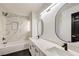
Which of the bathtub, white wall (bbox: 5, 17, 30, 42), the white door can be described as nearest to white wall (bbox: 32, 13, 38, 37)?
white wall (bbox: 5, 17, 30, 42)

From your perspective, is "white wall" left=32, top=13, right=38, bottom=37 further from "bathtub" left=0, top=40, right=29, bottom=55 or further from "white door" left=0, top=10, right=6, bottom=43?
"white door" left=0, top=10, right=6, bottom=43

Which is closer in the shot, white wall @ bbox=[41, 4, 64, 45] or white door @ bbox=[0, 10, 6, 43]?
white wall @ bbox=[41, 4, 64, 45]

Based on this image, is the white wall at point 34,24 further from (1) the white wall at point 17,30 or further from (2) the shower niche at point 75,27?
(2) the shower niche at point 75,27

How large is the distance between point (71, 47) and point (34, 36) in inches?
71.5

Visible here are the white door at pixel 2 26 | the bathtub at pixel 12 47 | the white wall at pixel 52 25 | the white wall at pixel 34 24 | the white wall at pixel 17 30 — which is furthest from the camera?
the white wall at pixel 17 30

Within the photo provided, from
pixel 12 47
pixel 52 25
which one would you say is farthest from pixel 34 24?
pixel 12 47

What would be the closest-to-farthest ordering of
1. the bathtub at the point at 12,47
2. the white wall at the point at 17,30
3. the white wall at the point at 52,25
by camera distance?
the white wall at the point at 52,25 → the bathtub at the point at 12,47 → the white wall at the point at 17,30

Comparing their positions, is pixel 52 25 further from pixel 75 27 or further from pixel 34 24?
pixel 34 24

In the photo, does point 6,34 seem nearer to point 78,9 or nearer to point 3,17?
point 3,17

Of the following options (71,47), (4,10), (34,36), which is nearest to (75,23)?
(71,47)

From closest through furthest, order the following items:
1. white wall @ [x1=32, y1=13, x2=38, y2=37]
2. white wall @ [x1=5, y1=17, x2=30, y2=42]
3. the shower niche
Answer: the shower niche
white wall @ [x1=32, y1=13, x2=38, y2=37]
white wall @ [x1=5, y1=17, x2=30, y2=42]

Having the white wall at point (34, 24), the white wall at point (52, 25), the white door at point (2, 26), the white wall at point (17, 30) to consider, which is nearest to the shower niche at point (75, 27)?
the white wall at point (52, 25)

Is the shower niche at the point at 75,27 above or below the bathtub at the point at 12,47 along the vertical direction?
above

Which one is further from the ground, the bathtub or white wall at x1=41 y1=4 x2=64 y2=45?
white wall at x1=41 y1=4 x2=64 y2=45
